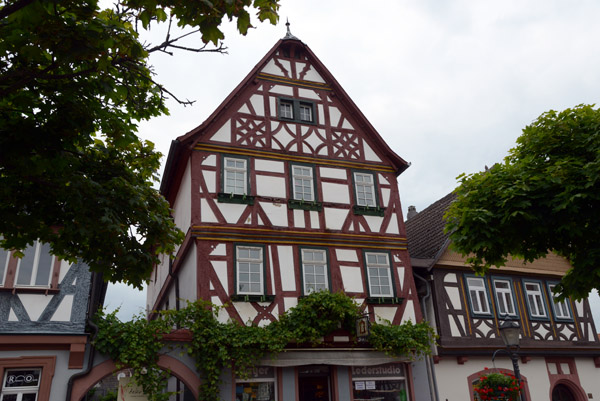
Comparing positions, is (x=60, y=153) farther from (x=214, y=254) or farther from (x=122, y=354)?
(x=214, y=254)

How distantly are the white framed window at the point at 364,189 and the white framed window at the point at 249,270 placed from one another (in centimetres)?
392

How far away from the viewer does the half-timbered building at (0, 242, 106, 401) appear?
38.2 feet

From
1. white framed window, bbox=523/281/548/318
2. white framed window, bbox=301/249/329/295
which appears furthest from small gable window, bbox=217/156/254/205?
white framed window, bbox=523/281/548/318

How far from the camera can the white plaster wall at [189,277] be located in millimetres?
14977

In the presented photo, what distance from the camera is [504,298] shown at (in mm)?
18344

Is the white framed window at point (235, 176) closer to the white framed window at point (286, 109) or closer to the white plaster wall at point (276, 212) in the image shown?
the white plaster wall at point (276, 212)

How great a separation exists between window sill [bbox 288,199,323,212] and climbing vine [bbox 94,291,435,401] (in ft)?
9.51

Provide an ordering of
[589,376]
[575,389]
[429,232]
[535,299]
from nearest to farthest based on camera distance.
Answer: [575,389], [589,376], [535,299], [429,232]

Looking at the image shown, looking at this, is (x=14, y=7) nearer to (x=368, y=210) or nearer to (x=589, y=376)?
(x=368, y=210)

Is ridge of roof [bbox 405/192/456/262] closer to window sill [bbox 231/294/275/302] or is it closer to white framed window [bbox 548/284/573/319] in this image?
white framed window [bbox 548/284/573/319]

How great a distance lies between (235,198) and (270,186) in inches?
48.1

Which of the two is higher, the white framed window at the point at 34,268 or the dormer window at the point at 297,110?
the dormer window at the point at 297,110

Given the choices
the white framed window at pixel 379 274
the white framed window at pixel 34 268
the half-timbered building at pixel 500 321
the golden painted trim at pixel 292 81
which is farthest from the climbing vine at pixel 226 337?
the golden painted trim at pixel 292 81

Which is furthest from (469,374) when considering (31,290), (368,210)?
(31,290)
